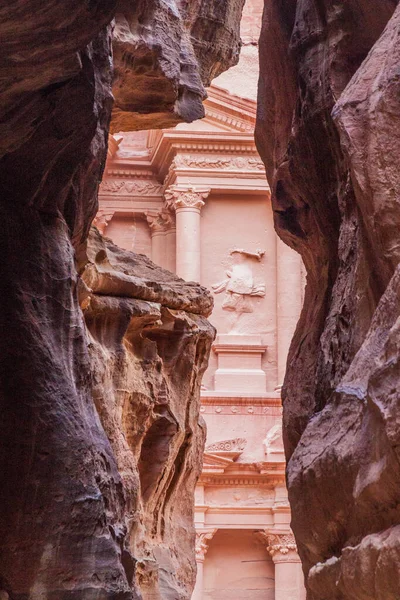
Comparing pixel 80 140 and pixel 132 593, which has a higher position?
pixel 80 140

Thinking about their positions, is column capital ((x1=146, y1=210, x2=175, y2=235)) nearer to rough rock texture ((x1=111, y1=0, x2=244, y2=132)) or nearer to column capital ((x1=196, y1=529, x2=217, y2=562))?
column capital ((x1=196, y1=529, x2=217, y2=562))

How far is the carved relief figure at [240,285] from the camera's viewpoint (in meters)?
19.4

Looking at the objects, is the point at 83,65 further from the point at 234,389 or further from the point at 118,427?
the point at 234,389

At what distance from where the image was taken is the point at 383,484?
425 centimetres

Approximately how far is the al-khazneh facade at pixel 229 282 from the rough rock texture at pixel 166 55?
899 centimetres

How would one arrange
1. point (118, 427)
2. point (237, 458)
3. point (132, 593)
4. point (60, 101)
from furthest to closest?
1. point (237, 458)
2. point (118, 427)
3. point (132, 593)
4. point (60, 101)

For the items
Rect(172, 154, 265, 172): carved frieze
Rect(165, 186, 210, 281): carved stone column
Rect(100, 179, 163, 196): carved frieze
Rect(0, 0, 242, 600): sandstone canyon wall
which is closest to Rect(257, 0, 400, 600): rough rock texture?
Rect(0, 0, 242, 600): sandstone canyon wall

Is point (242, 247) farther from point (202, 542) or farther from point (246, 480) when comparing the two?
point (202, 542)

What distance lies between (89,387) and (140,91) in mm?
2712

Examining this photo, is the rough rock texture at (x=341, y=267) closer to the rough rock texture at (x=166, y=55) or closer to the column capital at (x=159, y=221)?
the rough rock texture at (x=166, y=55)

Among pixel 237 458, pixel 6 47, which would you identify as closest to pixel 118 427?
pixel 6 47

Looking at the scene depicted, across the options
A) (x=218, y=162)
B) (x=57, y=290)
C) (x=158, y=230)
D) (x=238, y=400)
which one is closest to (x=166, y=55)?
(x=57, y=290)

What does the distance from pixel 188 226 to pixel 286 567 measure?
5676mm

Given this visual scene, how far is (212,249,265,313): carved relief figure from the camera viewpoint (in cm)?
1938
